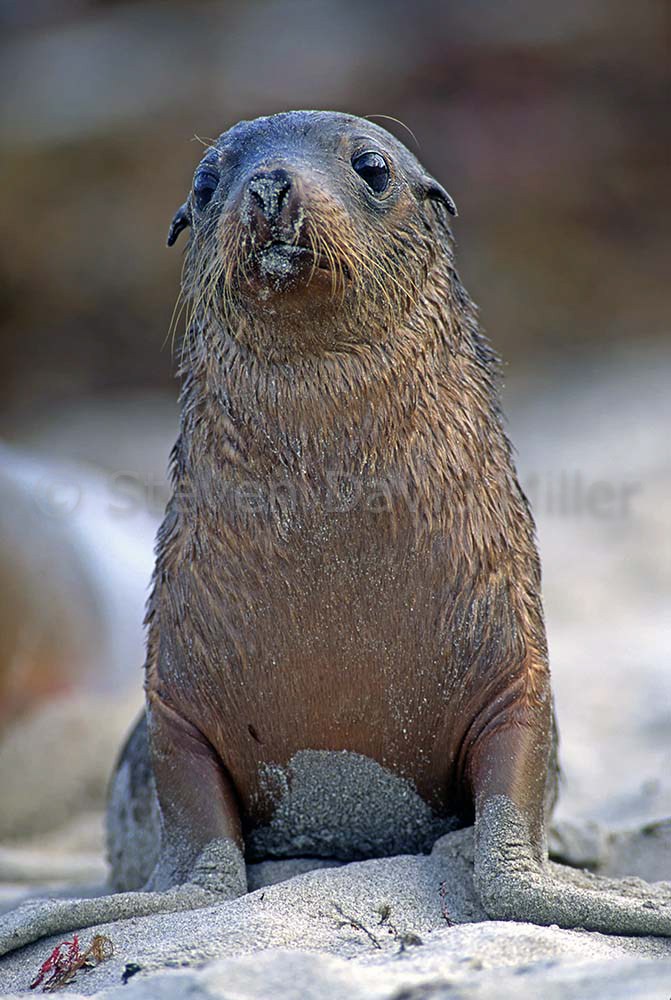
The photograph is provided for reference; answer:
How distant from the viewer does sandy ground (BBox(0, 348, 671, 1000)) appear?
2.27 meters

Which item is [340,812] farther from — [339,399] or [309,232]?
[309,232]

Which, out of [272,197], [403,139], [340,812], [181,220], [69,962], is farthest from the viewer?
[403,139]

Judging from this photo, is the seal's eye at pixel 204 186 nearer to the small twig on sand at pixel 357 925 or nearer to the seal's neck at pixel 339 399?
the seal's neck at pixel 339 399

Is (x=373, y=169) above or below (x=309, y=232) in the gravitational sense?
above

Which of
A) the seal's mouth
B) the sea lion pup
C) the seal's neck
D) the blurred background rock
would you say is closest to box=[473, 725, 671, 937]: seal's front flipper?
the sea lion pup

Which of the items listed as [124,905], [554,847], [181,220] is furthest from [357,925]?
[181,220]

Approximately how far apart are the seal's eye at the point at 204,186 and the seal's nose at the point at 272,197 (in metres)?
0.45

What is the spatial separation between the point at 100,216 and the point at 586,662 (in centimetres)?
727

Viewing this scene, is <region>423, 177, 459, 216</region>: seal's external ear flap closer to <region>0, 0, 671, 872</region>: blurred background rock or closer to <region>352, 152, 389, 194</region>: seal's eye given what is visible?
<region>352, 152, 389, 194</region>: seal's eye

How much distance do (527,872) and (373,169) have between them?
1.72 meters

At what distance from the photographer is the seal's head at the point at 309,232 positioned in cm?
295

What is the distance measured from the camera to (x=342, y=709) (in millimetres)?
3221

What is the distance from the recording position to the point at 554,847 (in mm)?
3832

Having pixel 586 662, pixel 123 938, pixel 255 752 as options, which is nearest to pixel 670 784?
pixel 586 662
